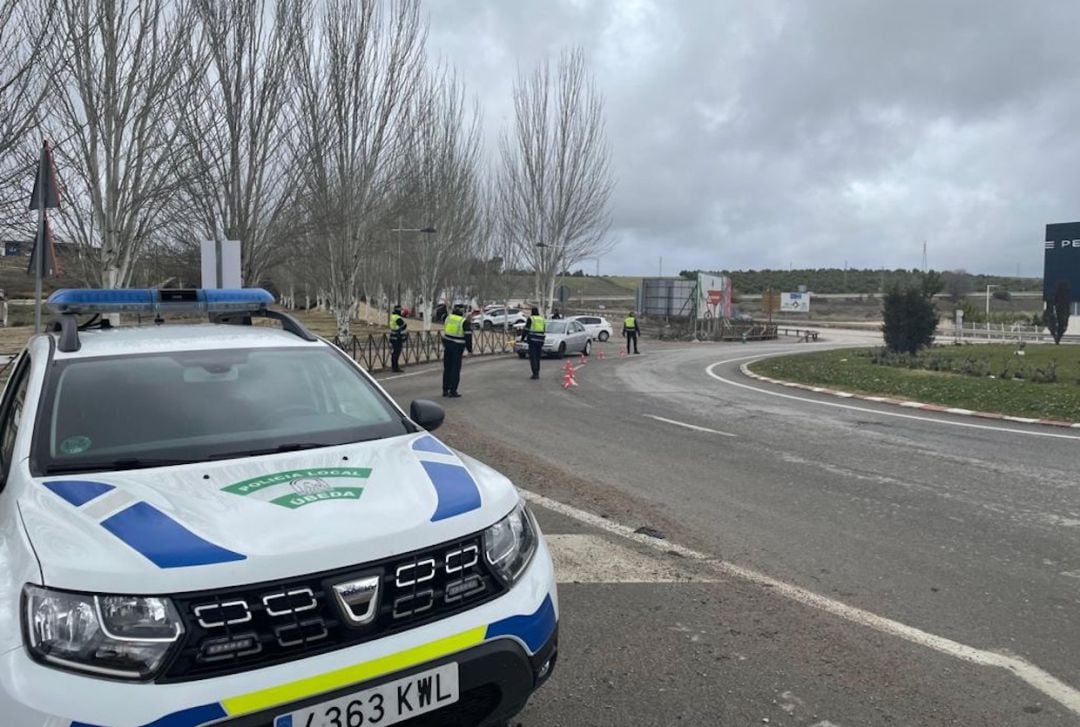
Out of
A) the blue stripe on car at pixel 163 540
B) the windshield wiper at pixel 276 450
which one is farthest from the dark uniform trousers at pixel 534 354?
the blue stripe on car at pixel 163 540

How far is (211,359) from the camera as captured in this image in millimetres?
3867

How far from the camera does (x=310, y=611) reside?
2.31 metres

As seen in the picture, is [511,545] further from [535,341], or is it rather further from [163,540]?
[535,341]

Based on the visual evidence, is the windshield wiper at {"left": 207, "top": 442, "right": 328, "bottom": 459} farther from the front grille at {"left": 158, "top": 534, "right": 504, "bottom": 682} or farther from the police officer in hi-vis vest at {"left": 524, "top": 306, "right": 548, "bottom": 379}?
the police officer in hi-vis vest at {"left": 524, "top": 306, "right": 548, "bottom": 379}

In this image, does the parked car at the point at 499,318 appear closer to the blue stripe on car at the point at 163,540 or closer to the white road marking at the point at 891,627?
the white road marking at the point at 891,627

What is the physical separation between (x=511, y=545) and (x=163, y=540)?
1.17 meters

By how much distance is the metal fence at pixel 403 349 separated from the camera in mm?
23250

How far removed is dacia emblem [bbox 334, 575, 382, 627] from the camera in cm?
235

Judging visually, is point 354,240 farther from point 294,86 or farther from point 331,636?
point 331,636

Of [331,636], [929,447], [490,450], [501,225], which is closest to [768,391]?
[929,447]

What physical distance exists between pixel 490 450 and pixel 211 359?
5576 millimetres

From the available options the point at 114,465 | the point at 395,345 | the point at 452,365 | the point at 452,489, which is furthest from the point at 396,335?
the point at 452,489

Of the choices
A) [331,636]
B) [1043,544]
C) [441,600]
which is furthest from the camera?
[1043,544]

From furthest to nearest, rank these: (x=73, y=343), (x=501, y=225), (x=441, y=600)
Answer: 1. (x=501, y=225)
2. (x=73, y=343)
3. (x=441, y=600)
